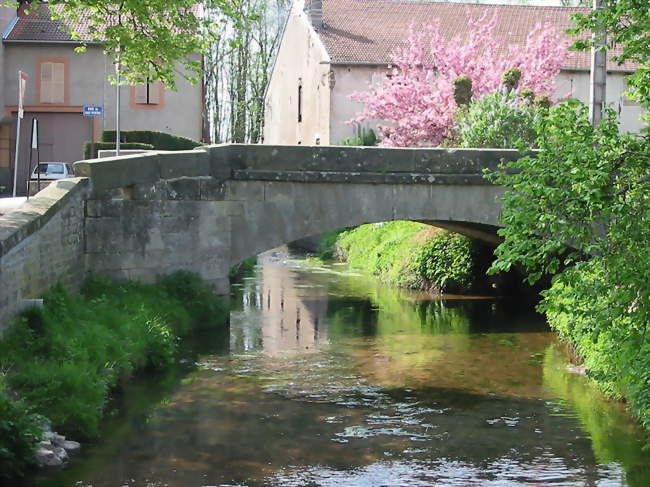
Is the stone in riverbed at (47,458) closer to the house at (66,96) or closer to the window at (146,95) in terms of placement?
the house at (66,96)

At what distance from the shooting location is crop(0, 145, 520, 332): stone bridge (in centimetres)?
1524

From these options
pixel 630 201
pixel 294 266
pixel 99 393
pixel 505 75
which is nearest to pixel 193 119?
pixel 294 266

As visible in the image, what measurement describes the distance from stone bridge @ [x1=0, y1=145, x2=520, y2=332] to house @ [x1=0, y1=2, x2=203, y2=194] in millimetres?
19079

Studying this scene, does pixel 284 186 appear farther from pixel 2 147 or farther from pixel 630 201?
pixel 2 147

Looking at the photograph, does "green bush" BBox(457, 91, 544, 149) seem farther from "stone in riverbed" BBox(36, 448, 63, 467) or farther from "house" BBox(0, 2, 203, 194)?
"stone in riverbed" BBox(36, 448, 63, 467)

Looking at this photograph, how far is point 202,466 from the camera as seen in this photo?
9.52 metres

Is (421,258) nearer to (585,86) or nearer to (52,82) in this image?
(585,86)

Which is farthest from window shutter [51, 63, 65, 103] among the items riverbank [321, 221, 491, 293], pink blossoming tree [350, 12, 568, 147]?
riverbank [321, 221, 491, 293]

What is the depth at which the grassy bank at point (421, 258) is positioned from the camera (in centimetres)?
2202

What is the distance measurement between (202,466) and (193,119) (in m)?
26.5

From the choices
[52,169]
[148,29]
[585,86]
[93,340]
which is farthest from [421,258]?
[585,86]

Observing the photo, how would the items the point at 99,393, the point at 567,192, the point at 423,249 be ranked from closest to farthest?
the point at 567,192 → the point at 99,393 → the point at 423,249

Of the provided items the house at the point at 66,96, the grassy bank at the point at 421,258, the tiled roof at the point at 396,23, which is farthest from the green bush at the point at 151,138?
the grassy bank at the point at 421,258

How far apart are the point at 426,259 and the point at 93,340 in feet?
39.7
